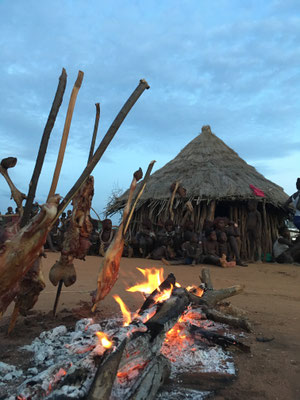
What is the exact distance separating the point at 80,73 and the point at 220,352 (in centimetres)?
227

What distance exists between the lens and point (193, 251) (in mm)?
9680

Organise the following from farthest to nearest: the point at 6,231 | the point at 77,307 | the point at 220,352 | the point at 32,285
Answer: the point at 77,307, the point at 220,352, the point at 32,285, the point at 6,231

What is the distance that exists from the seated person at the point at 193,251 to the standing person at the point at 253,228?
2328mm

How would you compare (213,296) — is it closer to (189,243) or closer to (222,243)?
(189,243)

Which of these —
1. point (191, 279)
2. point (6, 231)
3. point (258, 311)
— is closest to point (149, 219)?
point (191, 279)

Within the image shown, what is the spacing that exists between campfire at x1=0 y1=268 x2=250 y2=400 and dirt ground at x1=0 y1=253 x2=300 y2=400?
150mm

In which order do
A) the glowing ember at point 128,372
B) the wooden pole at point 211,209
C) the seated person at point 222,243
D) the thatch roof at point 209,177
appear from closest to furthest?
the glowing ember at point 128,372 < the seated person at point 222,243 < the thatch roof at point 209,177 < the wooden pole at point 211,209

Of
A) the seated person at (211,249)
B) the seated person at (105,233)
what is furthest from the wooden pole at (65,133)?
the seated person at (105,233)

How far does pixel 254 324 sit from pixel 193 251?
6.25m

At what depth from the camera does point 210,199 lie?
37.2 ft

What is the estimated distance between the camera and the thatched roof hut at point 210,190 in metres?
11.6

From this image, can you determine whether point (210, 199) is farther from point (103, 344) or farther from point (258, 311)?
point (103, 344)

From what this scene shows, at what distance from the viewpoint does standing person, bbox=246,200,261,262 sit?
1119 cm

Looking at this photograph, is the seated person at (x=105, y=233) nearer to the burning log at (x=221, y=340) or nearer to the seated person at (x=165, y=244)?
the seated person at (x=165, y=244)
